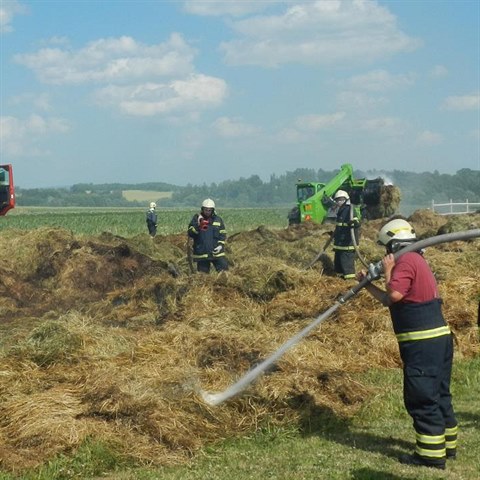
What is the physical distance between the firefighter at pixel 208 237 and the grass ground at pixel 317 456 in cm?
810

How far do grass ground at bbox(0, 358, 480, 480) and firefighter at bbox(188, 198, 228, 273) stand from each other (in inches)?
319

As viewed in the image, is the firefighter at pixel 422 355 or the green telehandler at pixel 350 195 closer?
the firefighter at pixel 422 355

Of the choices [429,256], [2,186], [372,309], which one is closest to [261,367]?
[372,309]

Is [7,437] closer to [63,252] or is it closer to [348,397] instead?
[348,397]

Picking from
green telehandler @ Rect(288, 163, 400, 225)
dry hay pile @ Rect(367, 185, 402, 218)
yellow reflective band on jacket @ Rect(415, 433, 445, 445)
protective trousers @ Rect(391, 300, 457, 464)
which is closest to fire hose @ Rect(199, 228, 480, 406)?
protective trousers @ Rect(391, 300, 457, 464)

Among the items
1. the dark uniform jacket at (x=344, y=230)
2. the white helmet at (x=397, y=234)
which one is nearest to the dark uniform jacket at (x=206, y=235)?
the dark uniform jacket at (x=344, y=230)

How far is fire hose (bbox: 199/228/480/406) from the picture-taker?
694 cm

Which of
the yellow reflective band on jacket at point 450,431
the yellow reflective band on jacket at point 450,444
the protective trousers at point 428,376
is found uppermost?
the protective trousers at point 428,376

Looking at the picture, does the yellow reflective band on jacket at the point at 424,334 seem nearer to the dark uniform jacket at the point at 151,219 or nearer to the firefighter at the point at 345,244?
the firefighter at the point at 345,244

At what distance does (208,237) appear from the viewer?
53.4 feet

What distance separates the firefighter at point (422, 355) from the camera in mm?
6672

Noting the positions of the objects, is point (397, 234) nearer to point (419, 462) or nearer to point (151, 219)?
point (419, 462)

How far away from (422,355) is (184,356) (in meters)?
3.22

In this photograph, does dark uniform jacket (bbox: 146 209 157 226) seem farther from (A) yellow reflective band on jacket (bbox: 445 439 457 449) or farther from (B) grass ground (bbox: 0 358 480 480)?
(A) yellow reflective band on jacket (bbox: 445 439 457 449)
